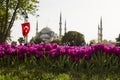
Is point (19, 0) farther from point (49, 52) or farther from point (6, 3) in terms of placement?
point (49, 52)

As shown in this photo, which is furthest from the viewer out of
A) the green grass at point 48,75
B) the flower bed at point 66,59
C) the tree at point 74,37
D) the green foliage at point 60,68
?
the tree at point 74,37

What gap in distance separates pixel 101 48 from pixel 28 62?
2.42 m

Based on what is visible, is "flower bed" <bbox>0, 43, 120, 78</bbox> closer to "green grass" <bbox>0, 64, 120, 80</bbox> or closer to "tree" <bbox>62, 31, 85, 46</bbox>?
"green grass" <bbox>0, 64, 120, 80</bbox>

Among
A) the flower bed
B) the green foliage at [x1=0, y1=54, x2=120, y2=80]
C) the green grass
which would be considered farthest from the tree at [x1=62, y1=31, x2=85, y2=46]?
the green grass

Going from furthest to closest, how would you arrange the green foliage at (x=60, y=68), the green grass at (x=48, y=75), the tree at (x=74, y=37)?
the tree at (x=74, y=37), the green foliage at (x=60, y=68), the green grass at (x=48, y=75)

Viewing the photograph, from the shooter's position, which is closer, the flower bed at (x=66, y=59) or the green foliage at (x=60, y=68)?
the green foliage at (x=60, y=68)

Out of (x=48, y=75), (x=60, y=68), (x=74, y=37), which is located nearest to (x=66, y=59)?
(x=60, y=68)

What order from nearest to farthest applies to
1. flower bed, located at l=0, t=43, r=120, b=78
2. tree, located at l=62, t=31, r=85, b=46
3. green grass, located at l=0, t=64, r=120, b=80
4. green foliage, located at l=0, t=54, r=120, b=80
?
1. green grass, located at l=0, t=64, r=120, b=80
2. green foliage, located at l=0, t=54, r=120, b=80
3. flower bed, located at l=0, t=43, r=120, b=78
4. tree, located at l=62, t=31, r=85, b=46

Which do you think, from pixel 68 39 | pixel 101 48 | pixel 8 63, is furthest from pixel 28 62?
pixel 68 39

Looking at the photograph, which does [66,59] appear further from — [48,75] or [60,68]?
[48,75]

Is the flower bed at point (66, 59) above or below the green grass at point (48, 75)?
above

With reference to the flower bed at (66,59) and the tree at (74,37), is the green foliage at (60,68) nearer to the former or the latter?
the flower bed at (66,59)

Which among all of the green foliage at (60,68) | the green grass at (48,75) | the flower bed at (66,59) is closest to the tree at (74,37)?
the flower bed at (66,59)

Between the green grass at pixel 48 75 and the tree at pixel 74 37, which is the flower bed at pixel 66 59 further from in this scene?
the tree at pixel 74 37
